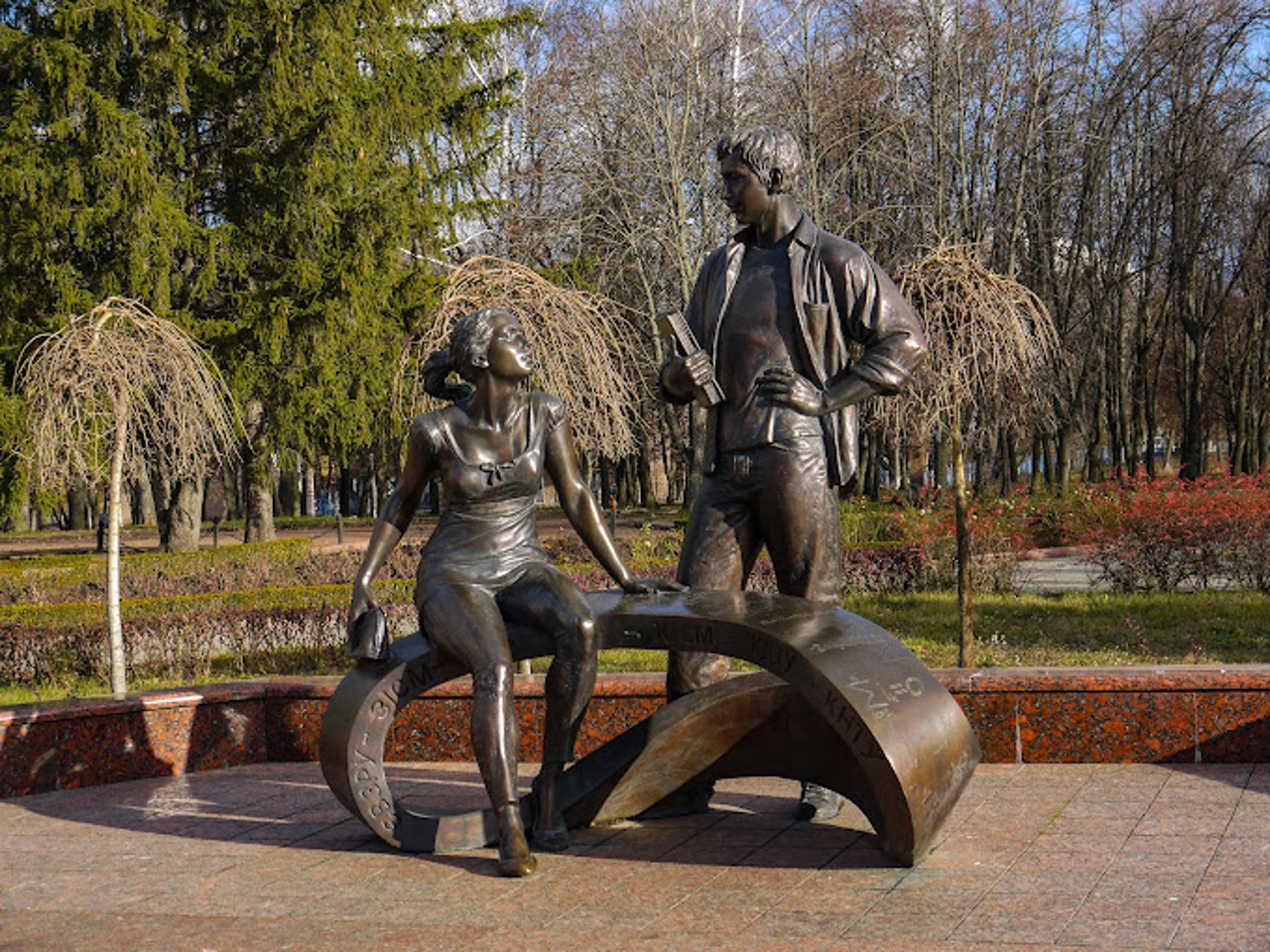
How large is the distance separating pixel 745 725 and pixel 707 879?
827mm

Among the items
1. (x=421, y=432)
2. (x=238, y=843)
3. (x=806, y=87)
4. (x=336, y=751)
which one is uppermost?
(x=806, y=87)

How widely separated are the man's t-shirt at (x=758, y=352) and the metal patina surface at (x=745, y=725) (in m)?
0.61

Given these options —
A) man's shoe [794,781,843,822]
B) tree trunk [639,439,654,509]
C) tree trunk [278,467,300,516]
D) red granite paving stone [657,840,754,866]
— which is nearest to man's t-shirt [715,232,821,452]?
man's shoe [794,781,843,822]

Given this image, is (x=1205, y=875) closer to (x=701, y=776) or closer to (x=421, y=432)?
(x=701, y=776)

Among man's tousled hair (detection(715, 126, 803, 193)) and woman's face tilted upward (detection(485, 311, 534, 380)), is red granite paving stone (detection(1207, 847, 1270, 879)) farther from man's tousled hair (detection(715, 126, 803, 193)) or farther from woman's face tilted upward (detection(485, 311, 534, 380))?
woman's face tilted upward (detection(485, 311, 534, 380))

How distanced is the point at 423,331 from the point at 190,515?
591 inches

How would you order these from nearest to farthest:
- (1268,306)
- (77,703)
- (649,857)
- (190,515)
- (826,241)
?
(649,857) < (826,241) < (77,703) < (190,515) < (1268,306)

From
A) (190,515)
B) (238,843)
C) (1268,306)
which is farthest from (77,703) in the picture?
(1268,306)

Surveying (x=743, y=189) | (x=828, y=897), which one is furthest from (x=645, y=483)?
(x=828, y=897)

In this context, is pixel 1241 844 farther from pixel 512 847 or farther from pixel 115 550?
pixel 115 550

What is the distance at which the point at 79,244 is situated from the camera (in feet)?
67.9

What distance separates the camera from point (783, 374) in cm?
555

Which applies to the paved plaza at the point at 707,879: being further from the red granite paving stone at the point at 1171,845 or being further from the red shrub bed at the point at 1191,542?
the red shrub bed at the point at 1191,542

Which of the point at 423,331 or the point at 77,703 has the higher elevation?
the point at 423,331
